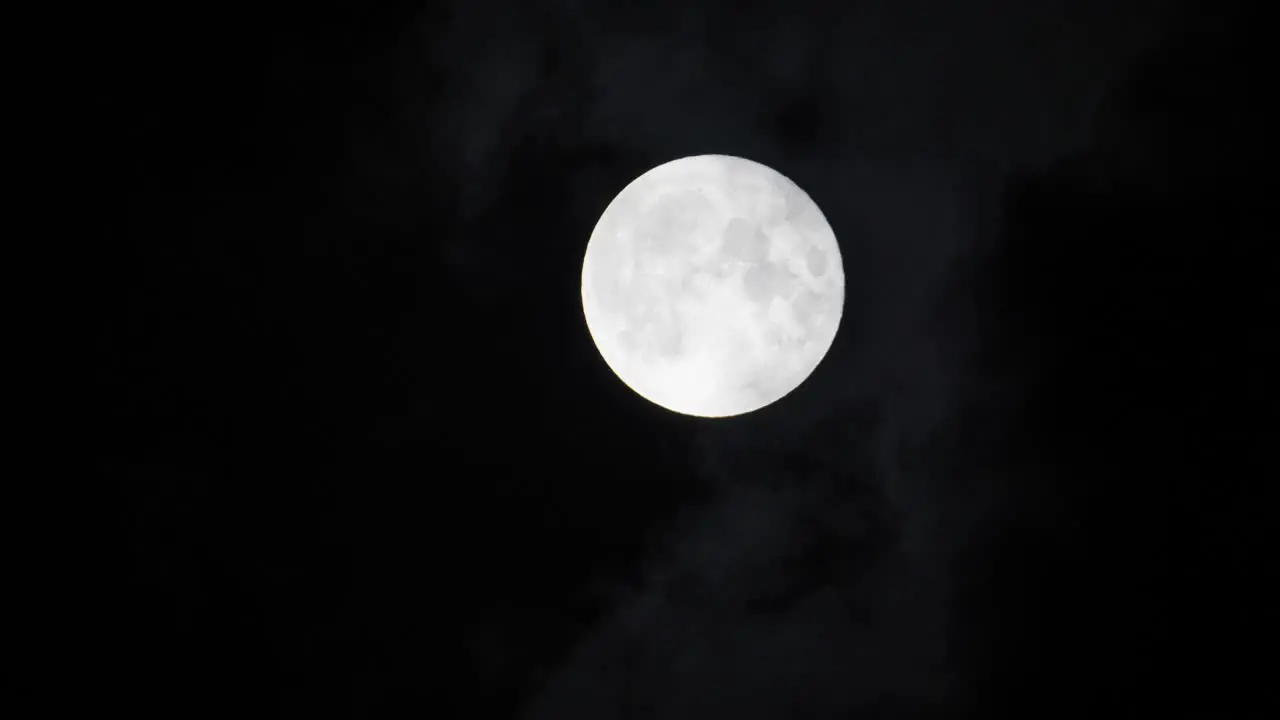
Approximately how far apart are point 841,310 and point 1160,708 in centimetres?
915

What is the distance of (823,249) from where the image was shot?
11609 millimetres

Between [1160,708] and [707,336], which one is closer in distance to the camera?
[707,336]

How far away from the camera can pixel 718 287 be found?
11672mm

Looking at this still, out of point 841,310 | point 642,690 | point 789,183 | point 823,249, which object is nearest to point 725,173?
point 789,183

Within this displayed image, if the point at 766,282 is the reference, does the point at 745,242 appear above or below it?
above

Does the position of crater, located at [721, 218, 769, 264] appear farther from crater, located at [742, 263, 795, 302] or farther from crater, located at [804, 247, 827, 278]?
crater, located at [804, 247, 827, 278]

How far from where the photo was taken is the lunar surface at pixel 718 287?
38.0 ft

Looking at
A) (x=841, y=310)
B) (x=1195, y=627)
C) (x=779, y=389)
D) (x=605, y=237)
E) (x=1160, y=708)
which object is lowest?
(x=1160, y=708)

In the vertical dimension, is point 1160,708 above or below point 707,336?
below

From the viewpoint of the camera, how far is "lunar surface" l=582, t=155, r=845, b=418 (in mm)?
11586

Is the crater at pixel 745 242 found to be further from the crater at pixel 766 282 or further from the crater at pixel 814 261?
the crater at pixel 814 261

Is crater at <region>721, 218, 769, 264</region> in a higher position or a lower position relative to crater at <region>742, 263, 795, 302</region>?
higher

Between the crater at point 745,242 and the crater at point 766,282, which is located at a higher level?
the crater at point 745,242

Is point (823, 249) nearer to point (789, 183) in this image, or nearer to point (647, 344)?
point (789, 183)
